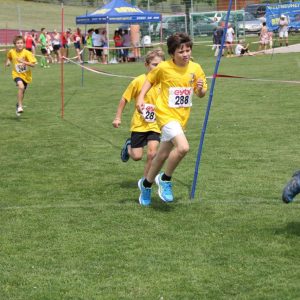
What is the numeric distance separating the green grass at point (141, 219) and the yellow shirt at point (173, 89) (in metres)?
1.03

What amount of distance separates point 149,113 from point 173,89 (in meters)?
1.07

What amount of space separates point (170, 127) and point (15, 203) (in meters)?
2.12

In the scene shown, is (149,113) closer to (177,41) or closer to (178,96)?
(178,96)

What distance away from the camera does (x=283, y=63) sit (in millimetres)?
30188

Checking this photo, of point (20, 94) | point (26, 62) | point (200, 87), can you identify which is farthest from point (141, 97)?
point (20, 94)

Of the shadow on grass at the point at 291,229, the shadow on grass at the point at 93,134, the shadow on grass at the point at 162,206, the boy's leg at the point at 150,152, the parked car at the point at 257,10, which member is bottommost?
the shadow on grass at the point at 93,134

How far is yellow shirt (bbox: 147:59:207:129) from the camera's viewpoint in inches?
298

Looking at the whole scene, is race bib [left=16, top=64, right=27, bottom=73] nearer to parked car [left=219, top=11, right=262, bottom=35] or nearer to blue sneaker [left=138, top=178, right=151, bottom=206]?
blue sneaker [left=138, top=178, right=151, bottom=206]

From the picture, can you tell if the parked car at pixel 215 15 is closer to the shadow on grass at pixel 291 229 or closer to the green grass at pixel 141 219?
the green grass at pixel 141 219

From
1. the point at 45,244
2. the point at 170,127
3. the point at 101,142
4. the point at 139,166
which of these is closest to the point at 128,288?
the point at 45,244

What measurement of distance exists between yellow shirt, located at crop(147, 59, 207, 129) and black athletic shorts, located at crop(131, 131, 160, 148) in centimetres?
113

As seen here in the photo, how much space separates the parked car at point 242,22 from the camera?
4394 centimetres

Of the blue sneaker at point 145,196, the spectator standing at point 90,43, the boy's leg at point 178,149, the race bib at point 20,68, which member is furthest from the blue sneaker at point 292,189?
the spectator standing at point 90,43

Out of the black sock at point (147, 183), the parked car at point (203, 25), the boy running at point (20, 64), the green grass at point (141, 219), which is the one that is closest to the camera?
the green grass at point (141, 219)
